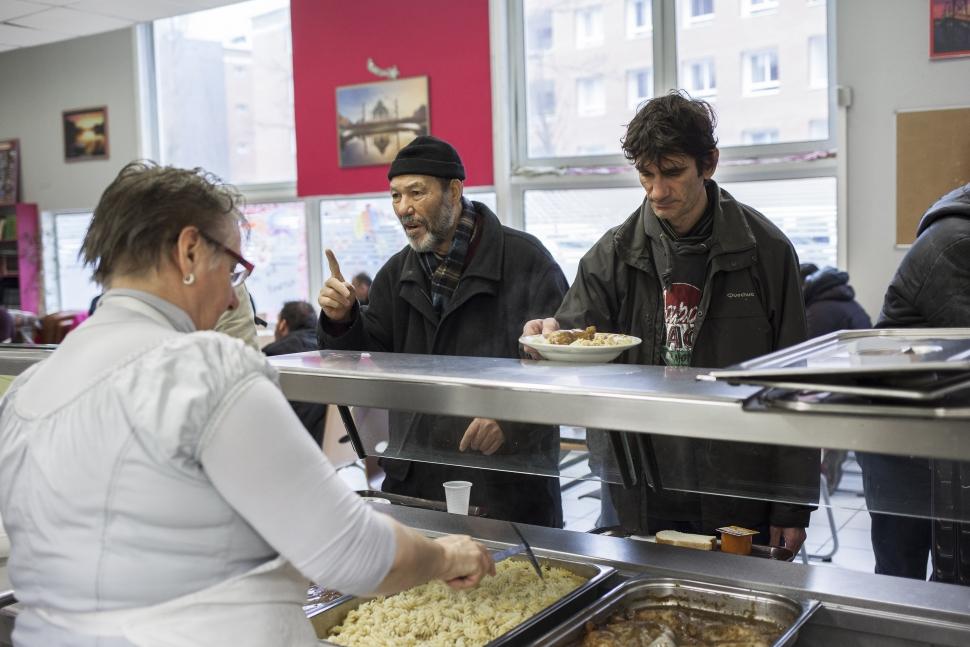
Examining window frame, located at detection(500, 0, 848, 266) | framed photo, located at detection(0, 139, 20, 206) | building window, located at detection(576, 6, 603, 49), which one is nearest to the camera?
window frame, located at detection(500, 0, 848, 266)

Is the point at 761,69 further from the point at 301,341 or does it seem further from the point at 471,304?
the point at 471,304

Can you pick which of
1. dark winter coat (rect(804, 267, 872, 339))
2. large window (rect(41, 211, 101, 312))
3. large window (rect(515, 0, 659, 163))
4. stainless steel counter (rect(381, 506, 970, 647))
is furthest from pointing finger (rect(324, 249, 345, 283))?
large window (rect(41, 211, 101, 312))

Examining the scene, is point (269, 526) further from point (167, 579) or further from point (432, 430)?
point (432, 430)

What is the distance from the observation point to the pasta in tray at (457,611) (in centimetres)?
169

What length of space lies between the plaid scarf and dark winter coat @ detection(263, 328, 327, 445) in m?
1.99

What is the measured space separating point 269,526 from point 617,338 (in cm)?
95

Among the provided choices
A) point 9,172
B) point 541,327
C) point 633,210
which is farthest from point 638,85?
point 9,172

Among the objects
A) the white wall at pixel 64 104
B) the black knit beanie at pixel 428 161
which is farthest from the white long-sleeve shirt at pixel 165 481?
the white wall at pixel 64 104

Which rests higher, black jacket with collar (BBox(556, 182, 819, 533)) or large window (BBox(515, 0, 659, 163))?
large window (BBox(515, 0, 659, 163))

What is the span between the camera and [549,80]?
21.9ft

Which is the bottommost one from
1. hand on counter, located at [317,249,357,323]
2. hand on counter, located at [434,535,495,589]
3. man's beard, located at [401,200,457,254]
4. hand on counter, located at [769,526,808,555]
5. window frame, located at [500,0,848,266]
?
hand on counter, located at [769,526,808,555]

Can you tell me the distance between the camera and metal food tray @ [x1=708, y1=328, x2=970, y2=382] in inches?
48.3

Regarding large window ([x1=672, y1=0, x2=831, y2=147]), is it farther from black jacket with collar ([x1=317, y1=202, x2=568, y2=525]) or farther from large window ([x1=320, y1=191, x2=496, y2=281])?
black jacket with collar ([x1=317, y1=202, x2=568, y2=525])

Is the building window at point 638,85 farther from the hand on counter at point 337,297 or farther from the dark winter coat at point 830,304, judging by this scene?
the hand on counter at point 337,297
